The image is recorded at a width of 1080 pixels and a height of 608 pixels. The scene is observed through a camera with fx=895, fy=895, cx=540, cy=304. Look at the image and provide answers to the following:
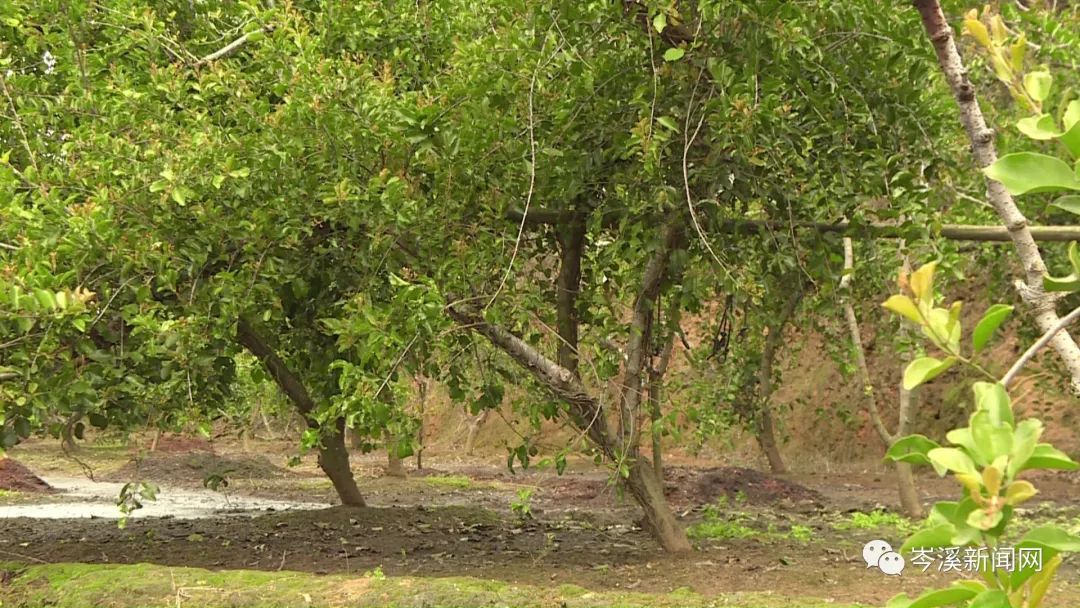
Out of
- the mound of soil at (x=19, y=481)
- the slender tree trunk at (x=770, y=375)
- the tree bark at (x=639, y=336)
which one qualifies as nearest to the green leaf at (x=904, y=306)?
the tree bark at (x=639, y=336)

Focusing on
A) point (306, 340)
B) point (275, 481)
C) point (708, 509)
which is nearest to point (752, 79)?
point (306, 340)

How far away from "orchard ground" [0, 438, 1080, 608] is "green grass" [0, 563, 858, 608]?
12 millimetres

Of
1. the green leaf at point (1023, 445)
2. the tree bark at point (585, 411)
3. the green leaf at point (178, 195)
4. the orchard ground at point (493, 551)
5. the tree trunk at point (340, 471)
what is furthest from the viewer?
the tree trunk at point (340, 471)

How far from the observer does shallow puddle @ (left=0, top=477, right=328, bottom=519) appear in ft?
33.0

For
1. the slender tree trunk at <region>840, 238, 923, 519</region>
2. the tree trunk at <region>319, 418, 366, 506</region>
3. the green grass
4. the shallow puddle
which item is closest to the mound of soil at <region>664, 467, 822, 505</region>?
the slender tree trunk at <region>840, 238, 923, 519</region>

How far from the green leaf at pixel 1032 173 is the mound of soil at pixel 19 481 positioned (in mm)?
16109

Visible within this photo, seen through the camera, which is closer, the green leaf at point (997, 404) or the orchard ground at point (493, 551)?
the green leaf at point (997, 404)

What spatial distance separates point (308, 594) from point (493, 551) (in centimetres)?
240

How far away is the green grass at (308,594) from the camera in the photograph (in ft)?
13.0

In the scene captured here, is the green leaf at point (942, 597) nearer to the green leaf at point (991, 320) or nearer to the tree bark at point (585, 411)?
the green leaf at point (991, 320)

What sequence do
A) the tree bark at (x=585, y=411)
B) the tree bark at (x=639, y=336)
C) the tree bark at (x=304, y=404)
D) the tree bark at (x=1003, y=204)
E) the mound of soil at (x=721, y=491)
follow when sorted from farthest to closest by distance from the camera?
1. the mound of soil at (x=721, y=491)
2. the tree bark at (x=304, y=404)
3. the tree bark at (x=639, y=336)
4. the tree bark at (x=585, y=411)
5. the tree bark at (x=1003, y=204)

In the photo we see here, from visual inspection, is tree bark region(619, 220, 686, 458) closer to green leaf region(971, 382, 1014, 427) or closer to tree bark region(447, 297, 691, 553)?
tree bark region(447, 297, 691, 553)

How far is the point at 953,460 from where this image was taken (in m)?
0.75

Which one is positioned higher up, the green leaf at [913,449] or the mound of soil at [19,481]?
the green leaf at [913,449]
